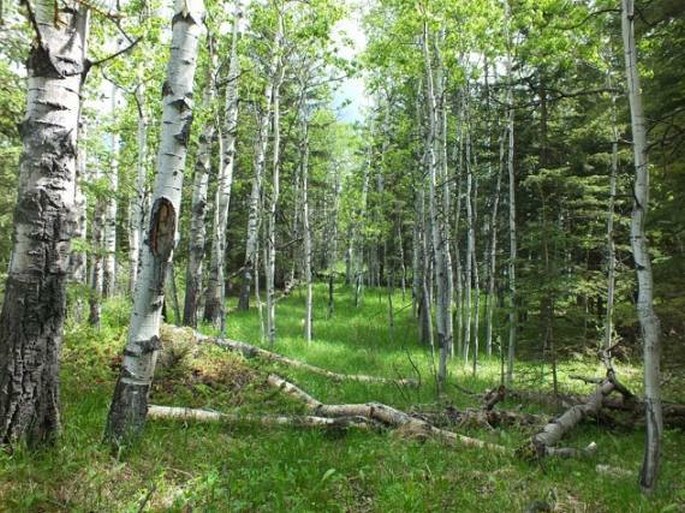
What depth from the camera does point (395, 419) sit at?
5914 millimetres

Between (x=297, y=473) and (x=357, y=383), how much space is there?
15.3 feet

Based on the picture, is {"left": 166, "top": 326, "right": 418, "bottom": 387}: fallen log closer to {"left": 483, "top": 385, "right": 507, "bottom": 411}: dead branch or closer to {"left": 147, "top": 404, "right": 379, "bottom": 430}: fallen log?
{"left": 483, "top": 385, "right": 507, "bottom": 411}: dead branch

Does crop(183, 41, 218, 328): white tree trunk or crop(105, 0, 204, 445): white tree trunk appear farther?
crop(183, 41, 218, 328): white tree trunk

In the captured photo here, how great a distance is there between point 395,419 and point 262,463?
198 centimetres

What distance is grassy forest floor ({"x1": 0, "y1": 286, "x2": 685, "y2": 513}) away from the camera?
352 centimetres

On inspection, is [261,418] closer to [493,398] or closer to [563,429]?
[493,398]

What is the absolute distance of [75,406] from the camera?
5.09m

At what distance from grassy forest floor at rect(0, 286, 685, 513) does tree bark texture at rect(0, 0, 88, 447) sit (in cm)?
34

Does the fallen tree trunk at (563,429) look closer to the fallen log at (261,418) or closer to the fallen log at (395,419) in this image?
the fallen log at (395,419)

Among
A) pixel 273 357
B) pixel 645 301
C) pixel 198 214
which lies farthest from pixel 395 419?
pixel 198 214

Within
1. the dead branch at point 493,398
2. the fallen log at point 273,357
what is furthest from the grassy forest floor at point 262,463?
the fallen log at point 273,357

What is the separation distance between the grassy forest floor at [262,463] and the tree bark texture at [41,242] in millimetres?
340

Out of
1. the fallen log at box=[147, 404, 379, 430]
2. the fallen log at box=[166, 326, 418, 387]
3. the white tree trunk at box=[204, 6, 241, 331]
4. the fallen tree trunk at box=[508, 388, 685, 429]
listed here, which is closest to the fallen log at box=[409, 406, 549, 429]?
the fallen tree trunk at box=[508, 388, 685, 429]

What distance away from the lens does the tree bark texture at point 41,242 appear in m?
3.67
